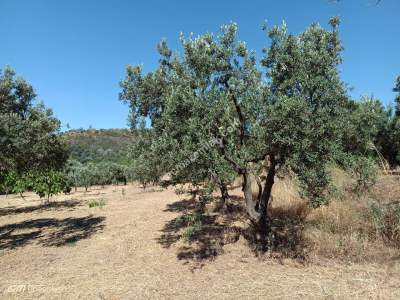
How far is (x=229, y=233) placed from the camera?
11781 millimetres

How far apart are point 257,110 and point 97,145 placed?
7279cm

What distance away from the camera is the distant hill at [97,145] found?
66.3 metres

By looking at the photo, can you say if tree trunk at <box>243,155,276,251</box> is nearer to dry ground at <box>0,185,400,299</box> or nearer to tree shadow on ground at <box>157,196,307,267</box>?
tree shadow on ground at <box>157,196,307,267</box>

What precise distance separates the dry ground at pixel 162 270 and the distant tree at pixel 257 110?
1962mm

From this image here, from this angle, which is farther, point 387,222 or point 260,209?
point 260,209

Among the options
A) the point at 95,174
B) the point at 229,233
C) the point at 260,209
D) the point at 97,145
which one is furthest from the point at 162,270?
the point at 97,145

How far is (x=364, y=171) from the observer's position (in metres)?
8.95

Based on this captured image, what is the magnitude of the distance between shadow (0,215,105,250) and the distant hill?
40806 mm

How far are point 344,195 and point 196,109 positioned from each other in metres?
7.60

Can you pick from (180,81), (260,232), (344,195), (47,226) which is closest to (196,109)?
(180,81)

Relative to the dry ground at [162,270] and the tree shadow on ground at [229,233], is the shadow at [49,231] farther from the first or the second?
the tree shadow on ground at [229,233]

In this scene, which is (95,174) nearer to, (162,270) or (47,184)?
(47,184)

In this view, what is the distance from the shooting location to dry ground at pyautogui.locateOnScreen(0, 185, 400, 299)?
7508mm

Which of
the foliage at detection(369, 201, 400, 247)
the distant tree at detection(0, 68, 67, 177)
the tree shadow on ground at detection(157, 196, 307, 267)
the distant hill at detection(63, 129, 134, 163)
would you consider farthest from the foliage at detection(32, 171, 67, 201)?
the distant hill at detection(63, 129, 134, 163)
